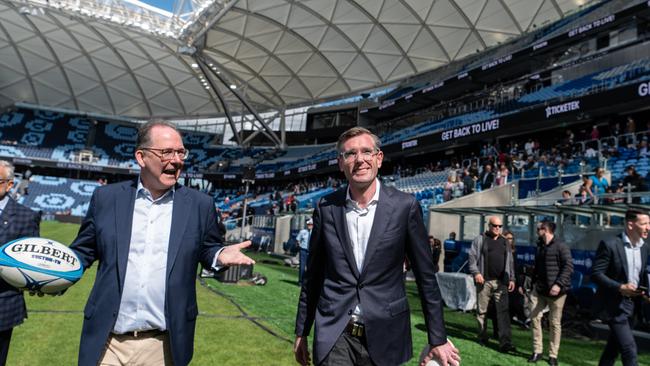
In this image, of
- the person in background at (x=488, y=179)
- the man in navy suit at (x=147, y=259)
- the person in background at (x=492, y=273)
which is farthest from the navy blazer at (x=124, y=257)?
the person in background at (x=488, y=179)

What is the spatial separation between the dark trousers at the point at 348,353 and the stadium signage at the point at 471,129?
78.6 feet

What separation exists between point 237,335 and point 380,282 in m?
4.50

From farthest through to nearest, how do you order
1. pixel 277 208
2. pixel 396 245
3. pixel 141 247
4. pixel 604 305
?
1. pixel 277 208
2. pixel 604 305
3. pixel 396 245
4. pixel 141 247

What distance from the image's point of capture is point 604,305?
4.68 m

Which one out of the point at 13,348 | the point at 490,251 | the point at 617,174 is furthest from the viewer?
the point at 617,174

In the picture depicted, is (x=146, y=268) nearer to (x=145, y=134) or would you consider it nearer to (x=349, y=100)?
(x=145, y=134)

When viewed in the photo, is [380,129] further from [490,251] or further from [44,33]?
[490,251]

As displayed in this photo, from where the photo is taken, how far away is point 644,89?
1812 centimetres

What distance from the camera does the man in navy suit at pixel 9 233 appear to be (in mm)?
3385

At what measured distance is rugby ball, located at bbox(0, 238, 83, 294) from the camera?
9.21ft

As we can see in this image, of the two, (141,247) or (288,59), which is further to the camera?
(288,59)

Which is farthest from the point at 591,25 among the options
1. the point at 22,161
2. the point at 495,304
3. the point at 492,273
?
the point at 22,161

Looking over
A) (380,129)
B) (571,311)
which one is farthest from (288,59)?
(571,311)

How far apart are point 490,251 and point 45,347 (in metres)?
6.37
